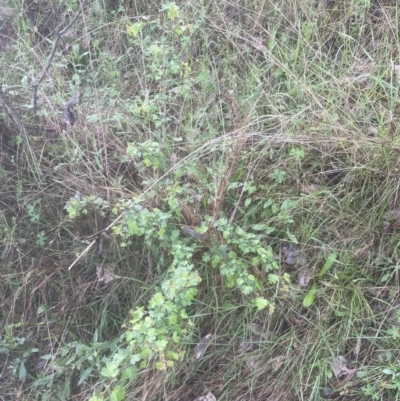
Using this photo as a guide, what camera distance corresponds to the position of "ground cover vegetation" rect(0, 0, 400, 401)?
1.75m

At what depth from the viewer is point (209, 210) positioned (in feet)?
6.38

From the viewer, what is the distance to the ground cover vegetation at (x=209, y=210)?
69.1 inches

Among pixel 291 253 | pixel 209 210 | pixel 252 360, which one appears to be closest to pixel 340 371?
pixel 252 360

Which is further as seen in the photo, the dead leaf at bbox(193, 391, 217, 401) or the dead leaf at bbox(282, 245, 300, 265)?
the dead leaf at bbox(282, 245, 300, 265)

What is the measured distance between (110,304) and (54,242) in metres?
0.39

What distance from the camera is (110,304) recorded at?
2.03 m

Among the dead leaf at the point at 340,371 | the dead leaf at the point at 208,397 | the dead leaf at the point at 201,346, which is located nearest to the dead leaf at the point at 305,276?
the dead leaf at the point at 340,371

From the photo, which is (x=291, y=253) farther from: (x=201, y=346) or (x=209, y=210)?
(x=201, y=346)

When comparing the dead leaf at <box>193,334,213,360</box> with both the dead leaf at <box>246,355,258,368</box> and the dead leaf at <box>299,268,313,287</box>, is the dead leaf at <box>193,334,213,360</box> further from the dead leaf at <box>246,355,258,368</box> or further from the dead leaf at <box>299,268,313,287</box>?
the dead leaf at <box>299,268,313,287</box>

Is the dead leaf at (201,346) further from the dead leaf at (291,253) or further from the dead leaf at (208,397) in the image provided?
the dead leaf at (291,253)

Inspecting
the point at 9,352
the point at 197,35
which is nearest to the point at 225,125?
the point at 197,35

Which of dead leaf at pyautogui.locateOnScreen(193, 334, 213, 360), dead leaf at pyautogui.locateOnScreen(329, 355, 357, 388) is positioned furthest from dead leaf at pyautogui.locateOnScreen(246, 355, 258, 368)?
dead leaf at pyautogui.locateOnScreen(329, 355, 357, 388)

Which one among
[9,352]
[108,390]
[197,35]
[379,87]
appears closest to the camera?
[108,390]

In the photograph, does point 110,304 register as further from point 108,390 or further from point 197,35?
point 197,35
